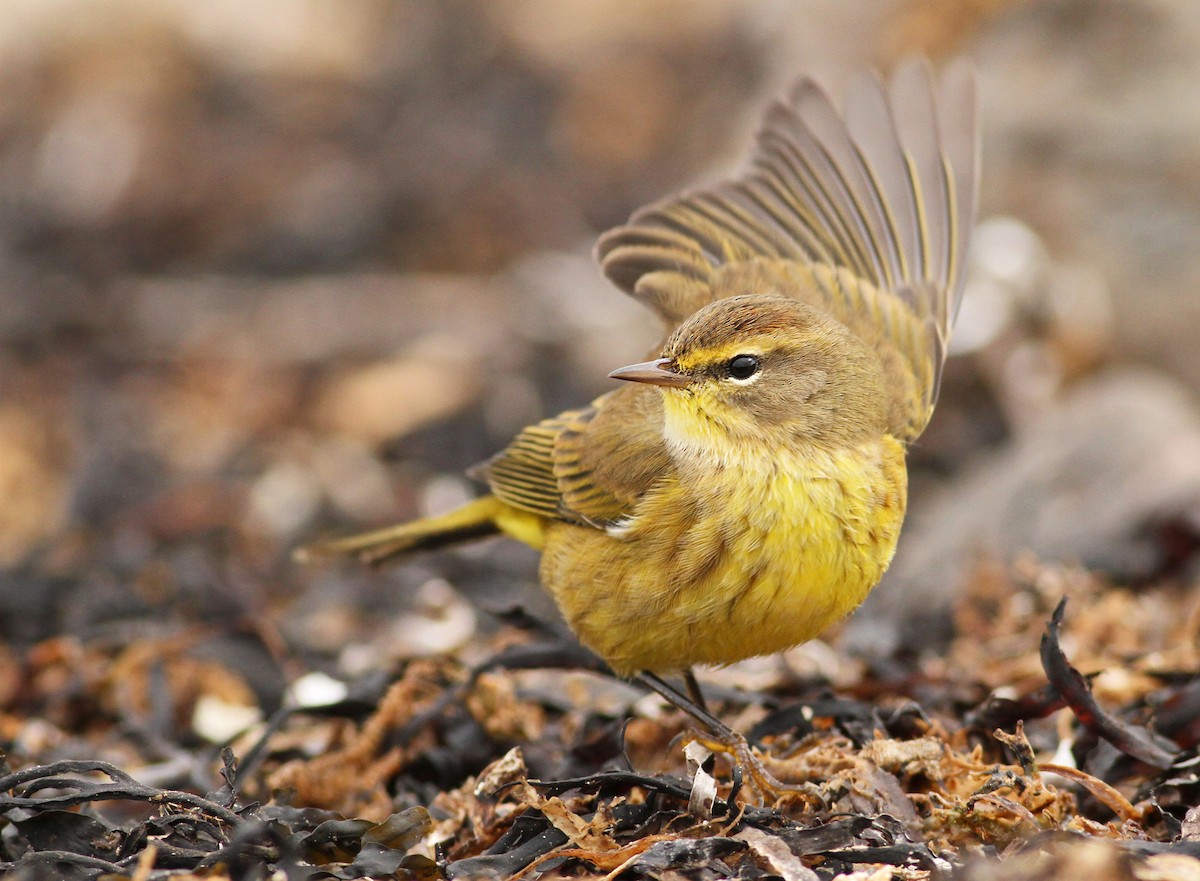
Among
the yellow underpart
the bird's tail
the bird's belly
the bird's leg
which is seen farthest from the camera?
the bird's tail

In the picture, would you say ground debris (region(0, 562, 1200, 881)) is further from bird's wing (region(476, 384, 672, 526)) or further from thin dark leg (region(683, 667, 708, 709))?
bird's wing (region(476, 384, 672, 526))

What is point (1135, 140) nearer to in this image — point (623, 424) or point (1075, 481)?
point (1075, 481)

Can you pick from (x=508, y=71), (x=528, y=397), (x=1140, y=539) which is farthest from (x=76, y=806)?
(x=508, y=71)

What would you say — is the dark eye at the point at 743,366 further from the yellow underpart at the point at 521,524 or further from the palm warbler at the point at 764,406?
the yellow underpart at the point at 521,524

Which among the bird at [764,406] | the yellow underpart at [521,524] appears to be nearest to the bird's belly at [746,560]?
the bird at [764,406]

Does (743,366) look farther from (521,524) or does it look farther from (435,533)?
(435,533)

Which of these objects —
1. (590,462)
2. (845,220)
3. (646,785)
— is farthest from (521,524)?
(845,220)

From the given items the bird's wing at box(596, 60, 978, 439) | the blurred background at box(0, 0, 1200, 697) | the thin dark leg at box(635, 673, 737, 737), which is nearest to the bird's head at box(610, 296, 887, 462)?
the bird's wing at box(596, 60, 978, 439)

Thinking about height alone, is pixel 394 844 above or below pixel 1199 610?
below
